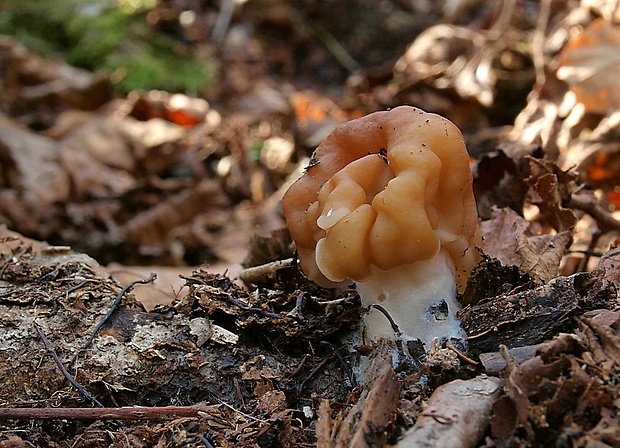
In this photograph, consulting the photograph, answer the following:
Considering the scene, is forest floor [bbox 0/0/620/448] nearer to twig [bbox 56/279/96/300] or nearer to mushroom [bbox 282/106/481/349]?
twig [bbox 56/279/96/300]

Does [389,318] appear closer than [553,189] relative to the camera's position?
Yes

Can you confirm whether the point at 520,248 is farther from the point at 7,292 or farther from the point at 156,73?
the point at 156,73

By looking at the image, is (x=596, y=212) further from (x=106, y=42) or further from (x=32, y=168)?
(x=106, y=42)

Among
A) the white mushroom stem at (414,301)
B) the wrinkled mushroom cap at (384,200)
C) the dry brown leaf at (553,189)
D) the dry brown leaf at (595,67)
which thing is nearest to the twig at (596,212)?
the dry brown leaf at (553,189)

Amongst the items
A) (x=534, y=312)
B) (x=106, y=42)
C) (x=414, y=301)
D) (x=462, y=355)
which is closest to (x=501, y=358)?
(x=462, y=355)

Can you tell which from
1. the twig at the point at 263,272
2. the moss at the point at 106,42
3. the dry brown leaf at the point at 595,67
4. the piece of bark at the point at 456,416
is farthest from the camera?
the moss at the point at 106,42

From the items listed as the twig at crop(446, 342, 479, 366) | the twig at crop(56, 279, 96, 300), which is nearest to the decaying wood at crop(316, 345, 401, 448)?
the twig at crop(446, 342, 479, 366)

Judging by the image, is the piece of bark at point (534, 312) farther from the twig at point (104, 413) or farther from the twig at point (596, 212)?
the twig at point (596, 212)
